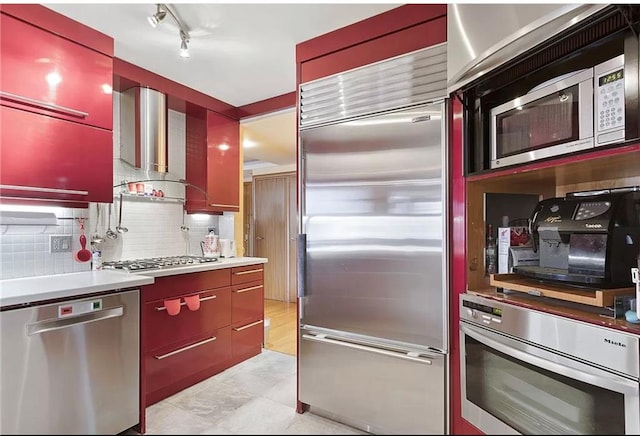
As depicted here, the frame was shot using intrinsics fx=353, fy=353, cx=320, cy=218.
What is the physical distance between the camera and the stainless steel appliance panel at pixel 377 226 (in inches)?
63.6

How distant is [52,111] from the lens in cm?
185

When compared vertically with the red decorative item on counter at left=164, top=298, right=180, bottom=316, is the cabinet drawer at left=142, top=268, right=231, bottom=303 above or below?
above

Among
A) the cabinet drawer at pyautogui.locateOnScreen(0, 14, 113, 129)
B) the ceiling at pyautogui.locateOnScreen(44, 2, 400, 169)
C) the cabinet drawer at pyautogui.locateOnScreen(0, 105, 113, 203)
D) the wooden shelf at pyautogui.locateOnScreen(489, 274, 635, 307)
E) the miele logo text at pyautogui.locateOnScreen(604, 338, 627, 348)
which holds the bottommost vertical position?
the miele logo text at pyautogui.locateOnScreen(604, 338, 627, 348)

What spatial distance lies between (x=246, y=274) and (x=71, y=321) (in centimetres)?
144

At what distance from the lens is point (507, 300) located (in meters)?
1.34

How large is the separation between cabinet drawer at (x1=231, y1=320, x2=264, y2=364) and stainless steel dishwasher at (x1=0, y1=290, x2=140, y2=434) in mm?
1046

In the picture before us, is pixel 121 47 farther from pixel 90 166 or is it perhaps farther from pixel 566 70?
pixel 566 70

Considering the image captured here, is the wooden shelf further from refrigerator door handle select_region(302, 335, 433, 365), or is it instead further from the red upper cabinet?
the red upper cabinet

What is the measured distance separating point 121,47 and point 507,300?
2.52 metres

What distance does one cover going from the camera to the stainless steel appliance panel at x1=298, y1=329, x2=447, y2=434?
1596mm

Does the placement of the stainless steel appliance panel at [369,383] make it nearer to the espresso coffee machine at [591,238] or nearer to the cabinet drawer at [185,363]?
the espresso coffee machine at [591,238]

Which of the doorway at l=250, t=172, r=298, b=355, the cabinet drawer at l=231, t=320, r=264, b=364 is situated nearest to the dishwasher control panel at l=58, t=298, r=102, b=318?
the cabinet drawer at l=231, t=320, r=264, b=364

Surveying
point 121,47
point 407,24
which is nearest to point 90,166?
point 121,47

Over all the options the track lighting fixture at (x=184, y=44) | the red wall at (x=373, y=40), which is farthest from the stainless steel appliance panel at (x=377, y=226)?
the track lighting fixture at (x=184, y=44)
